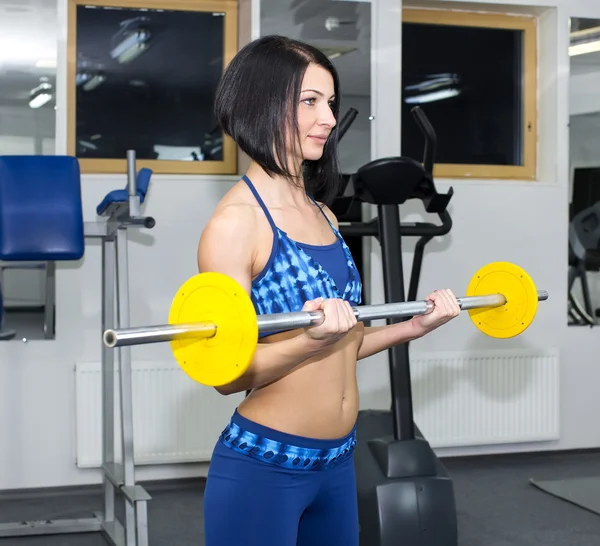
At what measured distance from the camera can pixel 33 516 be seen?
3498 mm

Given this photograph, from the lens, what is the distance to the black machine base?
2748mm

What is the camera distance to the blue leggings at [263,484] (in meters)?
1.30

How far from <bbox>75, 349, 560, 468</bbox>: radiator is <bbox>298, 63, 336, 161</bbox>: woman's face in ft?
8.42

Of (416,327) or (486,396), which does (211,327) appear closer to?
(416,327)

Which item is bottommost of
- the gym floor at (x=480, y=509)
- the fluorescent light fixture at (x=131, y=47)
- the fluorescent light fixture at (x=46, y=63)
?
the gym floor at (x=480, y=509)

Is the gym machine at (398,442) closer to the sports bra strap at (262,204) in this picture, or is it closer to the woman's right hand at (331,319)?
the sports bra strap at (262,204)

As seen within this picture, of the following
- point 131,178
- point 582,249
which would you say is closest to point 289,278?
point 131,178

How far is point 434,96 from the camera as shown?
14.3 feet

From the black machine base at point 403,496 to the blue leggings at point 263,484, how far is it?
1.45 meters

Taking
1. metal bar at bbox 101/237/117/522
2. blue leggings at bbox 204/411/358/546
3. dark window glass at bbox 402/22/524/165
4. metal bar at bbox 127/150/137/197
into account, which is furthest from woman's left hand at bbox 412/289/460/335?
dark window glass at bbox 402/22/524/165

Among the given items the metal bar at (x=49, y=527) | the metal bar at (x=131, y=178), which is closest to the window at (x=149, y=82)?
the metal bar at (x=131, y=178)

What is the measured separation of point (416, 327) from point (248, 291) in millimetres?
399

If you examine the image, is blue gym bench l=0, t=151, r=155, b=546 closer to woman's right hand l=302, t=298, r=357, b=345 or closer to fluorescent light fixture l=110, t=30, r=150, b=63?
fluorescent light fixture l=110, t=30, r=150, b=63

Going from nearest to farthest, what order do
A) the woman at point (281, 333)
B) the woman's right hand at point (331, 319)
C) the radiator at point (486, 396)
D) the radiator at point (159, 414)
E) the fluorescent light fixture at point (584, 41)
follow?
the woman's right hand at point (331, 319), the woman at point (281, 333), the radiator at point (159, 414), the radiator at point (486, 396), the fluorescent light fixture at point (584, 41)
